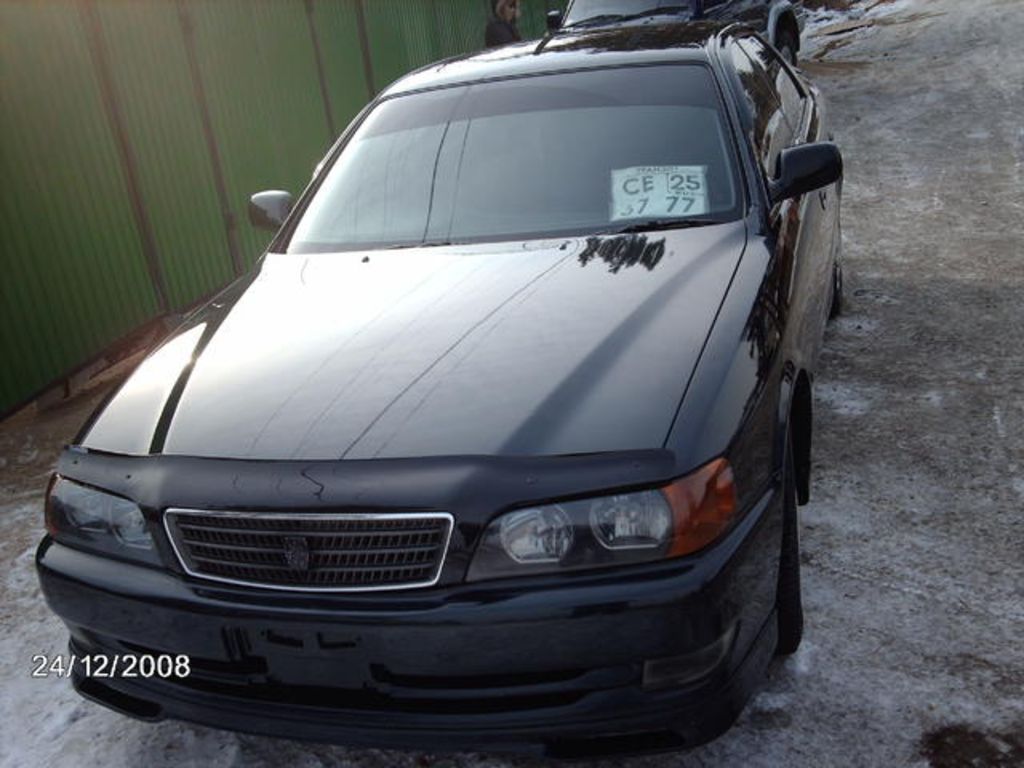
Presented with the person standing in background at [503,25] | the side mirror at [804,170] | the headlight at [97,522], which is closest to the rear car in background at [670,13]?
the person standing in background at [503,25]

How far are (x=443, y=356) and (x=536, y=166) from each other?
44.7 inches

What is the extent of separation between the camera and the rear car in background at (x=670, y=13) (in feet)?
32.7

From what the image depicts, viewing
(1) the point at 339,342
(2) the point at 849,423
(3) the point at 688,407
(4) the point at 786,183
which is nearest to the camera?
(3) the point at 688,407

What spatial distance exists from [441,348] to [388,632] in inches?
30.8

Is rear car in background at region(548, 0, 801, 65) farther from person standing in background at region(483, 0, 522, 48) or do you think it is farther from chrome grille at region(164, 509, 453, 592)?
chrome grille at region(164, 509, 453, 592)

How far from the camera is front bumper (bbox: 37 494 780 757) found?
200 cm

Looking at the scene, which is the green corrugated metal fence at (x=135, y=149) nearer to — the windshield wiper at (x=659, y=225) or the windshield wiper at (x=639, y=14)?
the windshield wiper at (x=639, y=14)

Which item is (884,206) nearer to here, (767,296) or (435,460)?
(767,296)

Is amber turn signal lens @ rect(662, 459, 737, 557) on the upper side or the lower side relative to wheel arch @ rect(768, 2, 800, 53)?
upper

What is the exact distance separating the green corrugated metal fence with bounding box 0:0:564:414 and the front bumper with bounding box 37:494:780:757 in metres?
3.74

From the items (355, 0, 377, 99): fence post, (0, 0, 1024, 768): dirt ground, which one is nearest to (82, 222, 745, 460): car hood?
(0, 0, 1024, 768): dirt ground

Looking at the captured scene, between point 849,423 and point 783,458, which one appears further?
point 849,423

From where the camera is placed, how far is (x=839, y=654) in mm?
2789

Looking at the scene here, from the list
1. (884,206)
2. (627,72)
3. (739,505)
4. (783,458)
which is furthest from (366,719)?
(884,206)
